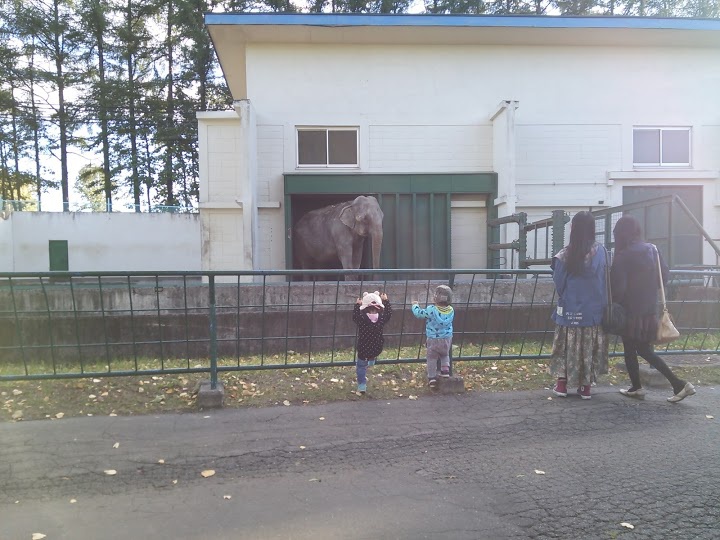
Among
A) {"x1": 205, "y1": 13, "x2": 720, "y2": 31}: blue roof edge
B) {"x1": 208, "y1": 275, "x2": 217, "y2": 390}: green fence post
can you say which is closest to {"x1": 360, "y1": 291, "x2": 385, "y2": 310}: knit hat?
{"x1": 208, "y1": 275, "x2": 217, "y2": 390}: green fence post

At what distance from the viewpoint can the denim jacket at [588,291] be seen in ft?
17.4

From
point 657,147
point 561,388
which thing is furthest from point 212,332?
point 657,147

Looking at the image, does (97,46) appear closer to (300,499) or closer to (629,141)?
(629,141)

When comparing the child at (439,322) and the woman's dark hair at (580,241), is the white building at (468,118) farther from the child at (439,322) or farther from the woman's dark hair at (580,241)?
the woman's dark hair at (580,241)

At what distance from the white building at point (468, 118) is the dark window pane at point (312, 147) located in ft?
0.12

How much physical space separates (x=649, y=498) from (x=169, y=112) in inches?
1163

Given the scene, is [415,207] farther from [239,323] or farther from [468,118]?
[239,323]

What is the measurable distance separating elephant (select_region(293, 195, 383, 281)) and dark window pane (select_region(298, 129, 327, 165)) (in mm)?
1497

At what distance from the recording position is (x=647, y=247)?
209 inches

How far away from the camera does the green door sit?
57.3ft

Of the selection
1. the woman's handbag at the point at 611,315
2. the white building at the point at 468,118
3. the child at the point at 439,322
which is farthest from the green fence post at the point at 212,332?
the white building at the point at 468,118

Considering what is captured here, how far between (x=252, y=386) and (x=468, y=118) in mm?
10090

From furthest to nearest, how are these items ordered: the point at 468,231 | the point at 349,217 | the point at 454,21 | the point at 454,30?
1. the point at 468,231
2. the point at 454,30
3. the point at 454,21
4. the point at 349,217

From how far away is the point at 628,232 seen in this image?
17.6 feet
